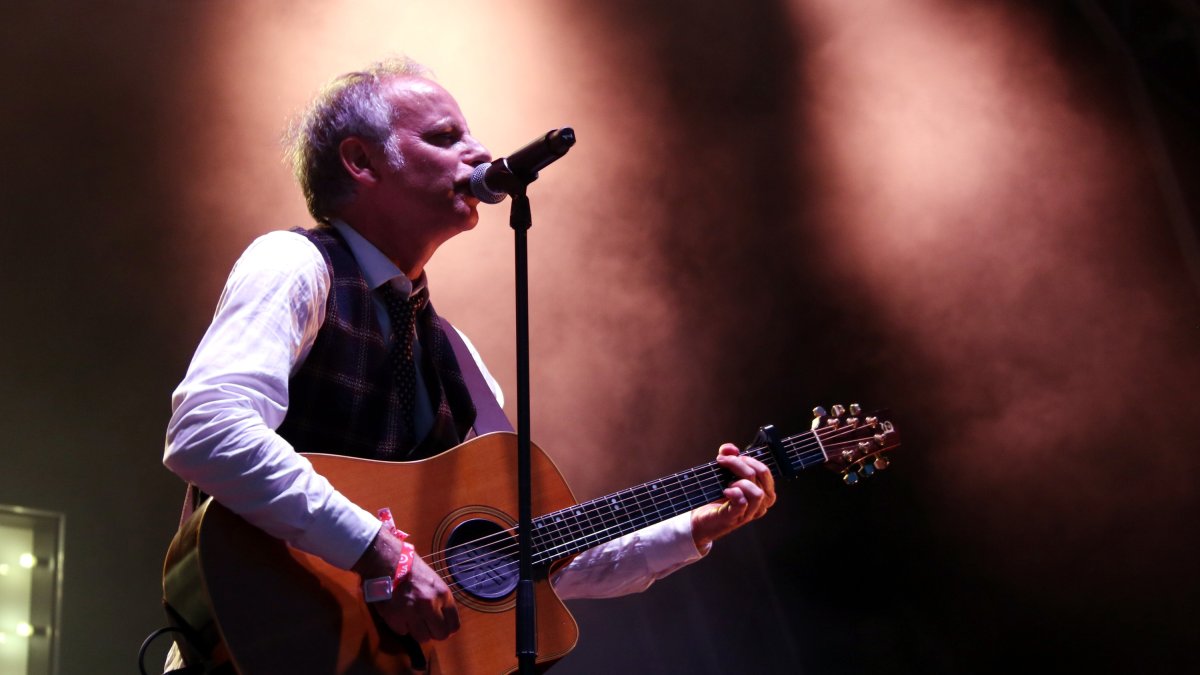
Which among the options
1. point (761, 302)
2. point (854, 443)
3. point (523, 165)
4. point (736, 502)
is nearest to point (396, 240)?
point (523, 165)

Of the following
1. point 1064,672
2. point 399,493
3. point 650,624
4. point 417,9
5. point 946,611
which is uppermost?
point 417,9

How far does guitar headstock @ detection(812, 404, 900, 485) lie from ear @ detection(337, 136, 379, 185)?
50.4 inches

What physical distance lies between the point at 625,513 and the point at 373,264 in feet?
2.73

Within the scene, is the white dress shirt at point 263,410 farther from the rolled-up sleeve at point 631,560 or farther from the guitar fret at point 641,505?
the rolled-up sleeve at point 631,560

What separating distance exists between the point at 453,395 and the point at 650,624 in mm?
1333

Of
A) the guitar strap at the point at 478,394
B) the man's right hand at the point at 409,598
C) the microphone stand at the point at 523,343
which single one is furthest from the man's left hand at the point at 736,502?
the man's right hand at the point at 409,598

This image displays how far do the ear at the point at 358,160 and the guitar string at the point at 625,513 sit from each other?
0.96 metres

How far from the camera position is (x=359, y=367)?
2205 millimetres

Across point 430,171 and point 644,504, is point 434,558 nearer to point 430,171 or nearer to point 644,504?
point 644,504

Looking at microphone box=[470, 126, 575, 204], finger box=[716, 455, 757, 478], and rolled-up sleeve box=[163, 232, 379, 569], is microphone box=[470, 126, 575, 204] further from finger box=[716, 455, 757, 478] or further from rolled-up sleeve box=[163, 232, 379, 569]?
finger box=[716, 455, 757, 478]

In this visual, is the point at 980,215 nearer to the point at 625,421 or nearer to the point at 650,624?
the point at 625,421

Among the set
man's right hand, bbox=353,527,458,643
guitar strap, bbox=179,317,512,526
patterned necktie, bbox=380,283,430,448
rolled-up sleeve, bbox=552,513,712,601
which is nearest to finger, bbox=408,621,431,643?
man's right hand, bbox=353,527,458,643

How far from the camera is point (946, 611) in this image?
3352 mm

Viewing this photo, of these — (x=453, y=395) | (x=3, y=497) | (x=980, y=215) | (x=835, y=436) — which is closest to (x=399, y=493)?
(x=453, y=395)
